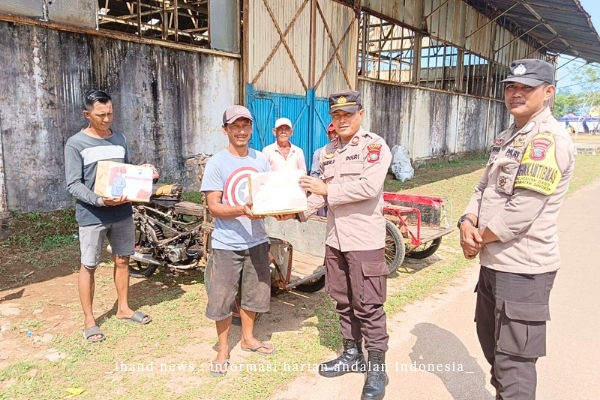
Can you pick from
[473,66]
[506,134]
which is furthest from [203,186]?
[473,66]

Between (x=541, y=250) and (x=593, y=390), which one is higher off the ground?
(x=541, y=250)

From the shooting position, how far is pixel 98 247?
3.73 metres

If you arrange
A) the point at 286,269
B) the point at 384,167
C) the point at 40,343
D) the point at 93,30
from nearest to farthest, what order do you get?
1. the point at 384,167
2. the point at 40,343
3. the point at 286,269
4. the point at 93,30

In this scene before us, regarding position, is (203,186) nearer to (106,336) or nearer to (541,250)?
(106,336)

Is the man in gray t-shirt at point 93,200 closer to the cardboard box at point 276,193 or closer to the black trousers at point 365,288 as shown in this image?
the cardboard box at point 276,193

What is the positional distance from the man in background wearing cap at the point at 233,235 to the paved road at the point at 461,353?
687mm

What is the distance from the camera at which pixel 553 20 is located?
18.8 meters

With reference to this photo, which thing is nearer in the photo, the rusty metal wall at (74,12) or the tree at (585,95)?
the rusty metal wall at (74,12)

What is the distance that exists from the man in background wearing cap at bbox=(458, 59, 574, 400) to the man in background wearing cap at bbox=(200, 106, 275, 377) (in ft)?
5.01

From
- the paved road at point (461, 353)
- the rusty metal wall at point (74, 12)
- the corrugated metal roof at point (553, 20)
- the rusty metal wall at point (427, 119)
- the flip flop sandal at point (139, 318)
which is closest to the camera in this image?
the paved road at point (461, 353)

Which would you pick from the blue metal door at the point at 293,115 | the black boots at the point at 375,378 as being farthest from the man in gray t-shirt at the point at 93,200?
the blue metal door at the point at 293,115

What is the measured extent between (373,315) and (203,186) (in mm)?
1505

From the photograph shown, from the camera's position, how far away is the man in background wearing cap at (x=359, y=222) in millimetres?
2971

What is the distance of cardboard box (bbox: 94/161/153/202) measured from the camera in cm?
349
